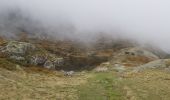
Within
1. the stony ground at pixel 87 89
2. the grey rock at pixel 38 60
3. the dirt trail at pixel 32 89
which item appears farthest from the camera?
the grey rock at pixel 38 60

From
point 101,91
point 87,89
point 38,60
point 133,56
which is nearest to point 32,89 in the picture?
point 87,89

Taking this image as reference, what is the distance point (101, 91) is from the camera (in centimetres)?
5634

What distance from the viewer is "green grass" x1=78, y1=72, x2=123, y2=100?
51806 mm

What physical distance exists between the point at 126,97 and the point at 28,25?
407 ft

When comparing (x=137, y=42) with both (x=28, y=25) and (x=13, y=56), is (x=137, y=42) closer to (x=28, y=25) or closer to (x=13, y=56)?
(x=28, y=25)

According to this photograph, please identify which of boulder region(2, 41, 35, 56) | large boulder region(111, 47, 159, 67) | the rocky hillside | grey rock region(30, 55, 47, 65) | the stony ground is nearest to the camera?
the stony ground

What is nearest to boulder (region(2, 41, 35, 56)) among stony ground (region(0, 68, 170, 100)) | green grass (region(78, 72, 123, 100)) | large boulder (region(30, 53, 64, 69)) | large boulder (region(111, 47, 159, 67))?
large boulder (region(30, 53, 64, 69))

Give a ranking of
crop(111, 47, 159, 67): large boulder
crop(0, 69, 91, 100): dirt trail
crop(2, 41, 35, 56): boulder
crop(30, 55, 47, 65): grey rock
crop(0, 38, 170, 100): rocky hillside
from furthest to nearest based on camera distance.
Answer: crop(111, 47, 159, 67): large boulder, crop(2, 41, 35, 56): boulder, crop(30, 55, 47, 65): grey rock, crop(0, 38, 170, 100): rocky hillside, crop(0, 69, 91, 100): dirt trail

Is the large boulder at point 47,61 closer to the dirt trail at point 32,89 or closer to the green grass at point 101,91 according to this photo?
the dirt trail at point 32,89

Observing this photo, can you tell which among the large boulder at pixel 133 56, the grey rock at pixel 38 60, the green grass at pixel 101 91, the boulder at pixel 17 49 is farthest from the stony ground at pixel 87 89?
the large boulder at pixel 133 56

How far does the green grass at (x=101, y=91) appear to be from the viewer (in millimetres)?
51806

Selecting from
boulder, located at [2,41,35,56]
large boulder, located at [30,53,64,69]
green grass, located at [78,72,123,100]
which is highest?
boulder, located at [2,41,35,56]

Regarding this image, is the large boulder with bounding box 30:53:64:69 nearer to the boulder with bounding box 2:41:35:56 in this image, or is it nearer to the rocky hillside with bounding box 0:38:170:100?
the rocky hillside with bounding box 0:38:170:100

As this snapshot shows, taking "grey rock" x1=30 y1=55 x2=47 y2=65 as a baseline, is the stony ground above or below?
below
